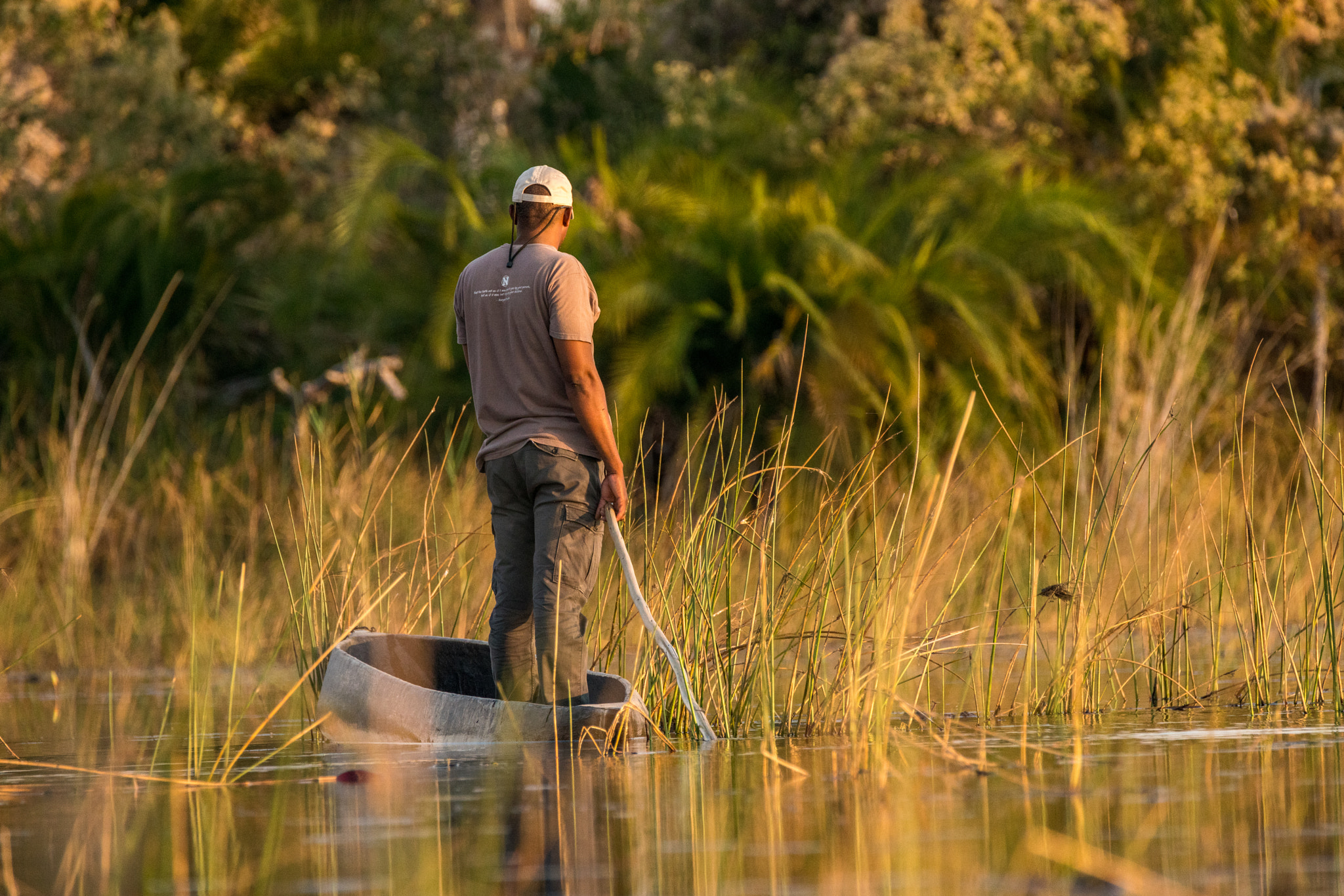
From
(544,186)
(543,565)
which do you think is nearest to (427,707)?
(543,565)

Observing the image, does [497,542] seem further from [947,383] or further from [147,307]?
[147,307]

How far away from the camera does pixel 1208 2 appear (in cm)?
1543

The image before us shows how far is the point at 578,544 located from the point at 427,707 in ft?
2.67

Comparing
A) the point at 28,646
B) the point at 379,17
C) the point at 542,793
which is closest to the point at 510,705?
the point at 542,793

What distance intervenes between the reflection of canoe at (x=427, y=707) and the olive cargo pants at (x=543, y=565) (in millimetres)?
116

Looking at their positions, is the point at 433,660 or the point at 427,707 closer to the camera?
the point at 427,707

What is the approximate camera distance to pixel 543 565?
576cm

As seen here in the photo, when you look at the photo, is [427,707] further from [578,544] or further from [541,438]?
[541,438]

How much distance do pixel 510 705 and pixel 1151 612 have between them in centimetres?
217

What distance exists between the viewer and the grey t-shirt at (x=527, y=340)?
227 inches

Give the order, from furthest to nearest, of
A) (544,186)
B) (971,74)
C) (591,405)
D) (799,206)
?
(971,74), (799,206), (544,186), (591,405)

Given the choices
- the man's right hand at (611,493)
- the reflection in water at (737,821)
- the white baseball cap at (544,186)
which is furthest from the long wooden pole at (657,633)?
the white baseball cap at (544,186)

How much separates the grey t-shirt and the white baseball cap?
156 millimetres

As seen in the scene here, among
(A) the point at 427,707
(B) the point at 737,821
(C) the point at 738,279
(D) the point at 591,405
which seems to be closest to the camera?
(B) the point at 737,821
